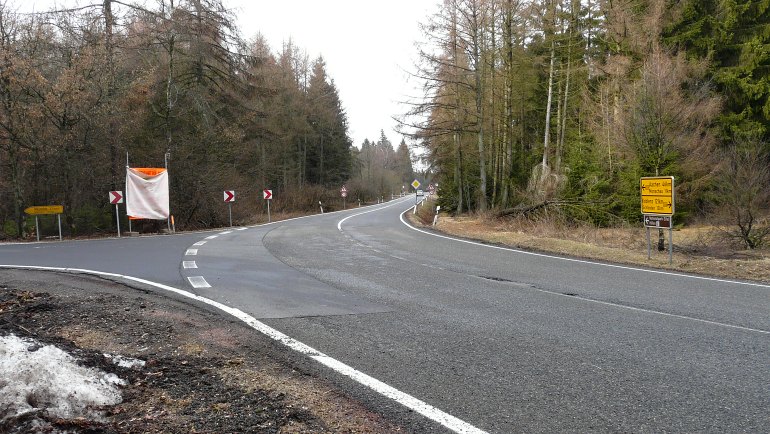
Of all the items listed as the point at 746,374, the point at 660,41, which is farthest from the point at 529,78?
the point at 746,374

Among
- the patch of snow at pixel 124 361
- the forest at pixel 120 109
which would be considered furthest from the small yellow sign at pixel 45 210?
the patch of snow at pixel 124 361

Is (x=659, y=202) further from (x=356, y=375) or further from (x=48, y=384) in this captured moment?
(x=48, y=384)

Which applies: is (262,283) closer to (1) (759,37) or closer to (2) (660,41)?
(2) (660,41)

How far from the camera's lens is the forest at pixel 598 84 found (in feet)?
66.5

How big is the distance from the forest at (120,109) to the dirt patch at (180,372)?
15312mm

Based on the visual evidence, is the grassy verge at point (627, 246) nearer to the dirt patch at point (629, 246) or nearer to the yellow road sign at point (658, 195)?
the dirt patch at point (629, 246)

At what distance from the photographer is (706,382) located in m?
4.05

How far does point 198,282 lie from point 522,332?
5.60 metres

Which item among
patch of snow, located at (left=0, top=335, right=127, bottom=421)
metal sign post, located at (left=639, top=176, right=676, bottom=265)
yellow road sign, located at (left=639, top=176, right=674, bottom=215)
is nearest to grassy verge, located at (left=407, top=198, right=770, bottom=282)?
metal sign post, located at (left=639, top=176, right=676, bottom=265)

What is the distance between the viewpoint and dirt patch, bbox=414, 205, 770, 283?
33.8 feet

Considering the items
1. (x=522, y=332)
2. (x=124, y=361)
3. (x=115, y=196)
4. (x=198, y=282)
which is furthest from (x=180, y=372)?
(x=115, y=196)

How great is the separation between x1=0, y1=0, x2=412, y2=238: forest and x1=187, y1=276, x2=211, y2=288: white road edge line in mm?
14251

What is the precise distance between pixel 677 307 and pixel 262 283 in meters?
6.42

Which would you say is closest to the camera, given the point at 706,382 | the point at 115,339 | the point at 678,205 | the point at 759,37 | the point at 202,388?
the point at 202,388
